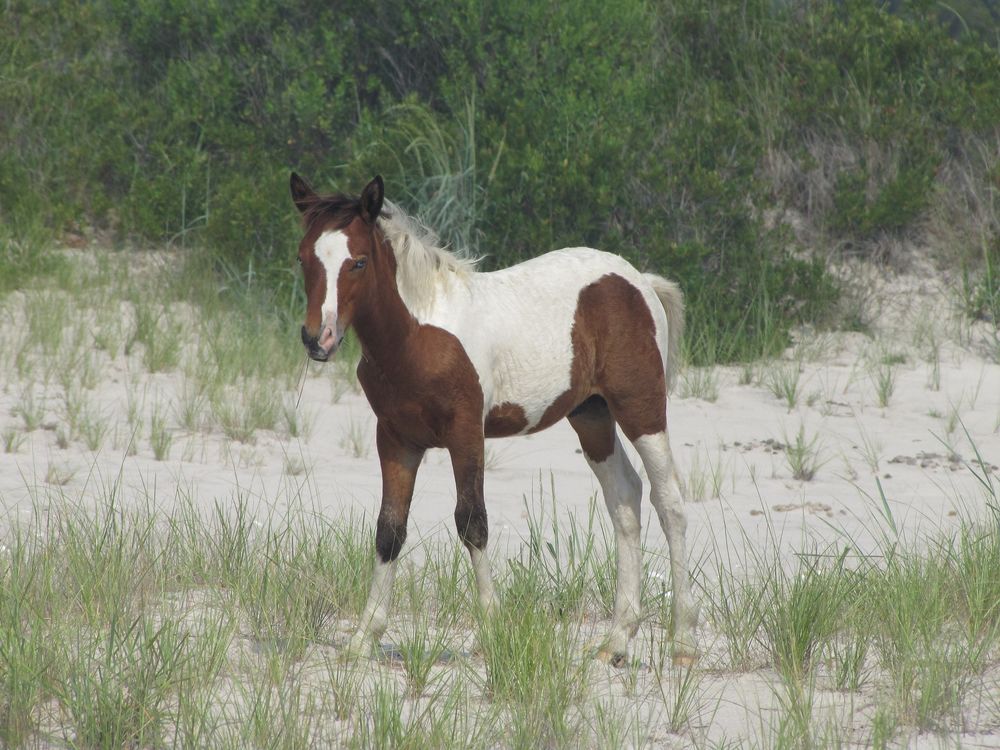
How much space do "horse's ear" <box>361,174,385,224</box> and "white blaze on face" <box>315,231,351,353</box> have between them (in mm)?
127

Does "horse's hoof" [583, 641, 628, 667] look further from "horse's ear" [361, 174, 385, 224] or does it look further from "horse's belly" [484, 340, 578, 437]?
"horse's ear" [361, 174, 385, 224]

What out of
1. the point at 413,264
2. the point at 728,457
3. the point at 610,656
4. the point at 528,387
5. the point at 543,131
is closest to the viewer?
the point at 413,264

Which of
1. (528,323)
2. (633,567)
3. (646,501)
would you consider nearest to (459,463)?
(528,323)

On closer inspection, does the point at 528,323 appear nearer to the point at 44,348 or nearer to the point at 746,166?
the point at 44,348

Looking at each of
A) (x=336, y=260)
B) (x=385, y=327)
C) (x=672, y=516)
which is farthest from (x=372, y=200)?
(x=672, y=516)

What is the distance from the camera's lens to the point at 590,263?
15.9 ft

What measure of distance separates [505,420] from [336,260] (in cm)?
89

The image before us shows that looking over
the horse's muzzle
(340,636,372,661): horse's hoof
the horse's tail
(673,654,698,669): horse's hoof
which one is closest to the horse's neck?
the horse's muzzle

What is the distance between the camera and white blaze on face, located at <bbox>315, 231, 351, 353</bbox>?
3.92m

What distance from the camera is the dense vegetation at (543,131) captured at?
10188 millimetres

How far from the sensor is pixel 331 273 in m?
4.00

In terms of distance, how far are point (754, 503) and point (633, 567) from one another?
2403 millimetres

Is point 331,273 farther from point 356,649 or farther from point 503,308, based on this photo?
point 356,649

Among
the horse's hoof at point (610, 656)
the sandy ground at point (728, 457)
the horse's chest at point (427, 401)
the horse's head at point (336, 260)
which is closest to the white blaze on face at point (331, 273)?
the horse's head at point (336, 260)
